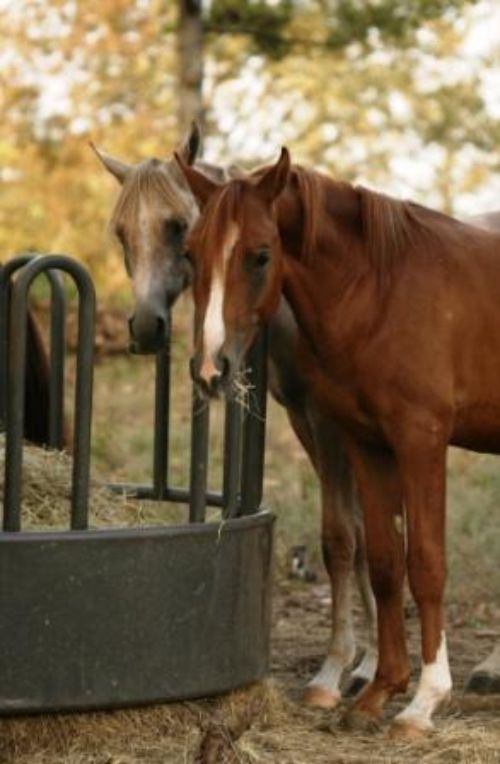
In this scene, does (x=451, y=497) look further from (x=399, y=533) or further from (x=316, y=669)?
(x=399, y=533)

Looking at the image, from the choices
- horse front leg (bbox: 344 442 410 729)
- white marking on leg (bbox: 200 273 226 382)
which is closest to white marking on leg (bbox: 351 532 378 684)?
horse front leg (bbox: 344 442 410 729)

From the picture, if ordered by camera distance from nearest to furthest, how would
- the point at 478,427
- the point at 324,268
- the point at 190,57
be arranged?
the point at 324,268
the point at 478,427
the point at 190,57

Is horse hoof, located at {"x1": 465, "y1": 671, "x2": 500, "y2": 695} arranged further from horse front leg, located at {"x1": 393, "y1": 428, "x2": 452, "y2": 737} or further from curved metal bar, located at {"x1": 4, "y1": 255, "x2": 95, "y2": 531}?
curved metal bar, located at {"x1": 4, "y1": 255, "x2": 95, "y2": 531}

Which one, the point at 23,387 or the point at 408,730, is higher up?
the point at 23,387

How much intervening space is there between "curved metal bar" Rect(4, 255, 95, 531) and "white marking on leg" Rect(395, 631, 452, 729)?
110 cm

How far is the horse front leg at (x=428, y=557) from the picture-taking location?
432 centimetres

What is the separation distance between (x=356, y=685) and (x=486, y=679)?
43cm

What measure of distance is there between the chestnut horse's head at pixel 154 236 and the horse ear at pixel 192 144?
0.03 meters

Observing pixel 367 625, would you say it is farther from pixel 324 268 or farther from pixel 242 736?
pixel 324 268

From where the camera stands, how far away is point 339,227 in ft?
14.5

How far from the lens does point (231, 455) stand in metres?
4.41

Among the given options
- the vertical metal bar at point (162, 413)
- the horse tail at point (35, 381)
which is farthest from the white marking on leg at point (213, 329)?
the horse tail at point (35, 381)

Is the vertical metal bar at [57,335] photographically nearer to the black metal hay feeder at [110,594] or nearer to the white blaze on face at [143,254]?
the white blaze on face at [143,254]

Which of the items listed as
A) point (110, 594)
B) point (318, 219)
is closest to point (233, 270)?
point (318, 219)
